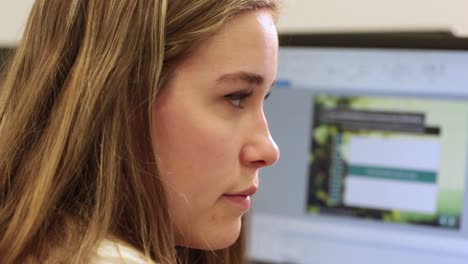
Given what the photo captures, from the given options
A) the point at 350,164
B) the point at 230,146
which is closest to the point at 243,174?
the point at 230,146

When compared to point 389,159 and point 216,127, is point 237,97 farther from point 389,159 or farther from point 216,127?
point 389,159

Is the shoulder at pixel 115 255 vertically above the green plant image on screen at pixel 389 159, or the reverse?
the green plant image on screen at pixel 389 159

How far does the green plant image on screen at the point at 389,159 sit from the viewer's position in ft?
2.40

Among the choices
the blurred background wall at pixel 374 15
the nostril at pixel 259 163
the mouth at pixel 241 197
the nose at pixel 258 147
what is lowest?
the mouth at pixel 241 197

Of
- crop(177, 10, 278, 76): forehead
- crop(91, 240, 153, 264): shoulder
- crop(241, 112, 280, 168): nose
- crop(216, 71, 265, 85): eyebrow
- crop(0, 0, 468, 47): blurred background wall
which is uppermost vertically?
crop(0, 0, 468, 47): blurred background wall

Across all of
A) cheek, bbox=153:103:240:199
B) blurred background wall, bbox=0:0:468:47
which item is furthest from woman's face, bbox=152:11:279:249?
blurred background wall, bbox=0:0:468:47

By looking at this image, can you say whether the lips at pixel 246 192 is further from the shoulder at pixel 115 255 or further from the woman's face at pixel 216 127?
the shoulder at pixel 115 255

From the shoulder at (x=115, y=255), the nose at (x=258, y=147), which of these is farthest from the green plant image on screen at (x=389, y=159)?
the shoulder at (x=115, y=255)

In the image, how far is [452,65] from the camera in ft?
2.42

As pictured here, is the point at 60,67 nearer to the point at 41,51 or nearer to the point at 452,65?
the point at 41,51

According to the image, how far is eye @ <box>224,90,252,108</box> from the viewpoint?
1.73 feet

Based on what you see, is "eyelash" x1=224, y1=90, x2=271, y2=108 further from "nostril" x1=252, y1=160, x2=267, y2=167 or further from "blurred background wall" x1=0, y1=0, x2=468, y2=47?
"blurred background wall" x1=0, y1=0, x2=468, y2=47

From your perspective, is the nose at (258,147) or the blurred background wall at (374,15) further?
the blurred background wall at (374,15)

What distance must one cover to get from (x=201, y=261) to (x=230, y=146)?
22 centimetres
